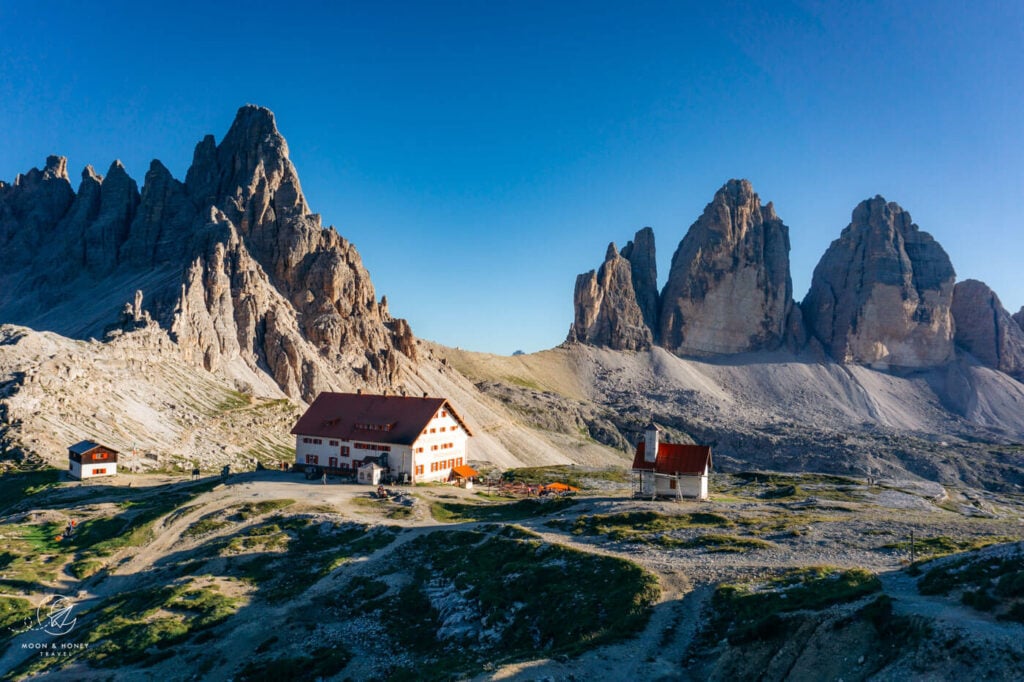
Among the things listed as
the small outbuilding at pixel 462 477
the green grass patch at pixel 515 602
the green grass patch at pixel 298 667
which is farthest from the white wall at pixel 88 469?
the green grass patch at pixel 298 667

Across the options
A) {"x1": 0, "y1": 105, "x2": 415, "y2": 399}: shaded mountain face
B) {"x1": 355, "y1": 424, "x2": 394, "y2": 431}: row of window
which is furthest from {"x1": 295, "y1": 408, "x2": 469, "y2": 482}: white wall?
{"x1": 0, "y1": 105, "x2": 415, "y2": 399}: shaded mountain face

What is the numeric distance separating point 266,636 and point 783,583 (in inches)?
1027

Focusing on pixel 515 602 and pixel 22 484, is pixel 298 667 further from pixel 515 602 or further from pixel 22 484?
pixel 22 484

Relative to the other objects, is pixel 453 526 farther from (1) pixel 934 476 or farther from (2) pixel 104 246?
(2) pixel 104 246

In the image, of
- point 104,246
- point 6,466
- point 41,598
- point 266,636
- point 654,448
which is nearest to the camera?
point 266,636

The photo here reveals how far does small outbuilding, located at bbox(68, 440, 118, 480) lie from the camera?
74.4 m

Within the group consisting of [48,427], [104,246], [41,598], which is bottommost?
[41,598]

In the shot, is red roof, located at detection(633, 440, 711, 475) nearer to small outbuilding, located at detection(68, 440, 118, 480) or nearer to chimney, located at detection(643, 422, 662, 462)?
chimney, located at detection(643, 422, 662, 462)

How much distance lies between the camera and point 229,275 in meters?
144

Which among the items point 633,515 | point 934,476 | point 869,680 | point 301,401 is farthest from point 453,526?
point 934,476

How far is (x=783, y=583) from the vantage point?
30062 millimetres

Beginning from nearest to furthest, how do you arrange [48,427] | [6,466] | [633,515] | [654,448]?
[633,515] → [654,448] → [6,466] → [48,427]

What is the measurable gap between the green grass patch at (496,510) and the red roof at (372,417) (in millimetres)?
13683

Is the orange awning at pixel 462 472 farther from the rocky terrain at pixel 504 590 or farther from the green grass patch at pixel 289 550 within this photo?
the green grass patch at pixel 289 550
